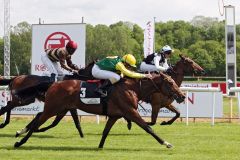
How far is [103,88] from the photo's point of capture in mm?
12086

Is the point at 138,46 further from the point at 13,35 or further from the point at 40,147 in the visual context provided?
the point at 40,147

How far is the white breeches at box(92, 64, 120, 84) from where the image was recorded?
12070mm

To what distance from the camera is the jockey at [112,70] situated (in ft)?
39.4

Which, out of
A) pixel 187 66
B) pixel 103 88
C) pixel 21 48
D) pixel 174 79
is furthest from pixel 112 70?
pixel 21 48

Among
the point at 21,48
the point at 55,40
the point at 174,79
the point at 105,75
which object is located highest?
the point at 21,48

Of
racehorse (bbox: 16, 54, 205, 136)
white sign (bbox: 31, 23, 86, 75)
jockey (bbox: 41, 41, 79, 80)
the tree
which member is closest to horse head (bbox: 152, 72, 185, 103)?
jockey (bbox: 41, 41, 79, 80)

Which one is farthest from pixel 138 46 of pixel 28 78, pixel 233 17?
pixel 28 78

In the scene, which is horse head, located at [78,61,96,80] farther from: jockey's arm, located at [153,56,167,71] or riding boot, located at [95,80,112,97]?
jockey's arm, located at [153,56,167,71]

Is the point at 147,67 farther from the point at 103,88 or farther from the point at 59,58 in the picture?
the point at 103,88

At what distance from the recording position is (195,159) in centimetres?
1030

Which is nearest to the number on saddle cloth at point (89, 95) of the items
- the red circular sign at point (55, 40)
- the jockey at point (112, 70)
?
the jockey at point (112, 70)

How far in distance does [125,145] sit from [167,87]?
1466mm

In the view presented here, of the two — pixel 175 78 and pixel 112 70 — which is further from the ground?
pixel 112 70

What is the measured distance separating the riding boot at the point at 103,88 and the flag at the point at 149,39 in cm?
1304
